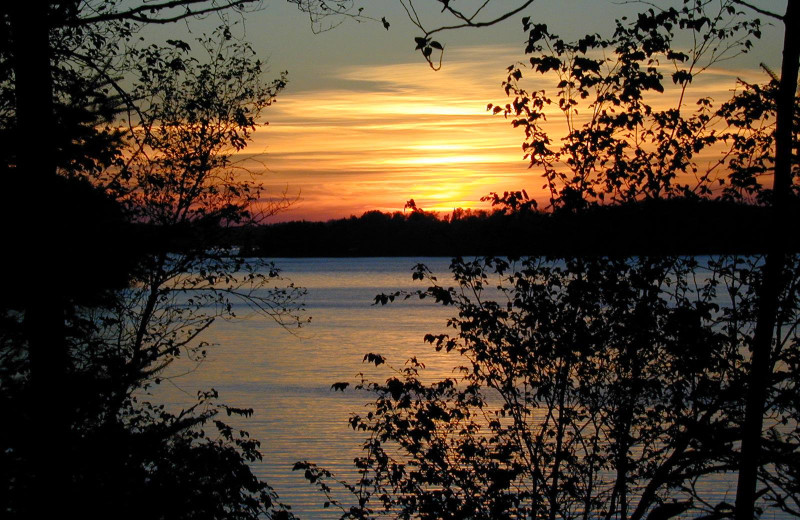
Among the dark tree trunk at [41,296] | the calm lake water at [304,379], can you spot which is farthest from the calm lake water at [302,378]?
the dark tree trunk at [41,296]

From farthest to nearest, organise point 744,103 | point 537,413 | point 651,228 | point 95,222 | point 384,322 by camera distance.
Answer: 1. point 384,322
2. point 537,413
3. point 651,228
4. point 744,103
5. point 95,222

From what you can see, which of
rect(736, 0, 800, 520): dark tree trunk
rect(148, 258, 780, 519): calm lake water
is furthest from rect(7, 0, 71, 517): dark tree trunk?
rect(148, 258, 780, 519): calm lake water

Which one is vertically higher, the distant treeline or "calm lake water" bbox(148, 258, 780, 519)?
the distant treeline

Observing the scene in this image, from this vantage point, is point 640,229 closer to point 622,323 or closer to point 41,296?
point 622,323

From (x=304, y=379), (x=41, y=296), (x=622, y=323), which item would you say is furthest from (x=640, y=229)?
(x=304, y=379)

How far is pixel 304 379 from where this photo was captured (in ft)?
127

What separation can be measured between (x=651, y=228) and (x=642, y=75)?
156 centimetres

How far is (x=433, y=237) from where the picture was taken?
9.26 m

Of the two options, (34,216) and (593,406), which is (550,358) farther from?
(34,216)

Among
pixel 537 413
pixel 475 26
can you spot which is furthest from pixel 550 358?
pixel 537 413

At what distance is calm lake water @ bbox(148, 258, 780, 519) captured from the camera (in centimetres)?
2329

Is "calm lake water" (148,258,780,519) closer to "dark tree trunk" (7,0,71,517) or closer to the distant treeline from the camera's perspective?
the distant treeline

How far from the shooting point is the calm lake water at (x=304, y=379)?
23.3m

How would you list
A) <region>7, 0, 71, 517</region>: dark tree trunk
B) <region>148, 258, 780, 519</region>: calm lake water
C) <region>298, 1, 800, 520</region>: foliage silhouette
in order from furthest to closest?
<region>148, 258, 780, 519</region>: calm lake water, <region>298, 1, 800, 520</region>: foliage silhouette, <region>7, 0, 71, 517</region>: dark tree trunk
